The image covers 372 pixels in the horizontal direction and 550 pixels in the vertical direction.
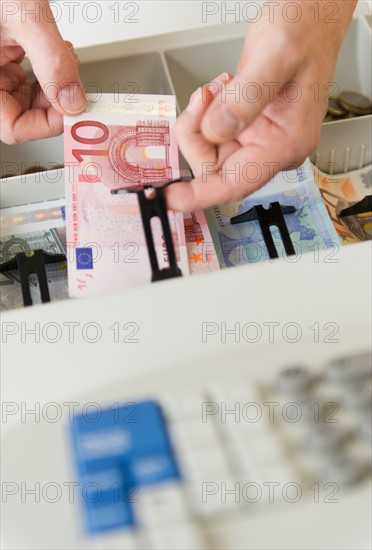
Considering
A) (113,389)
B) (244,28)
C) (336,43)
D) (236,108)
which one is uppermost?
(244,28)

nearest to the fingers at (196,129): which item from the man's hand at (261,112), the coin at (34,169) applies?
the man's hand at (261,112)

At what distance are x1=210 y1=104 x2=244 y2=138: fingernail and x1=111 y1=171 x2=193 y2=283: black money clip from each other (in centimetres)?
8

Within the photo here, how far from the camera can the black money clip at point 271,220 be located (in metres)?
0.83

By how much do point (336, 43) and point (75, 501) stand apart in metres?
0.70

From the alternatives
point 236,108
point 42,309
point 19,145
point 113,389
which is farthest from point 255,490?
point 19,145

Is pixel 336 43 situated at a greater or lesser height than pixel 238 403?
greater

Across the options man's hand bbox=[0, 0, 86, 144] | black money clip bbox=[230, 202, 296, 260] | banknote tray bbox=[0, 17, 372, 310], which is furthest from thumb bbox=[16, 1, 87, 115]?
black money clip bbox=[230, 202, 296, 260]

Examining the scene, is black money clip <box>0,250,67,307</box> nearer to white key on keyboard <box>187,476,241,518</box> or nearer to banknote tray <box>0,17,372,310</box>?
banknote tray <box>0,17,372,310</box>

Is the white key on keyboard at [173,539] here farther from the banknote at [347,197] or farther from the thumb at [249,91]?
the banknote at [347,197]

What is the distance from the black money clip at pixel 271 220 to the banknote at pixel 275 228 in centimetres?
1

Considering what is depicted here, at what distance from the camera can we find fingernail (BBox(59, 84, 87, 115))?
36.4 inches

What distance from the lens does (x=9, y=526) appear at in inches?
20.0

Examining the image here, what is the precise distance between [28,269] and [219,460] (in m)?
0.42

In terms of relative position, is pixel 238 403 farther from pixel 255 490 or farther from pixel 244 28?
pixel 244 28
